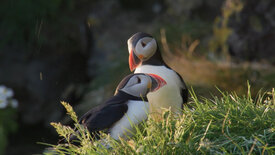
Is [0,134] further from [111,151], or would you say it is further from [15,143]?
[111,151]

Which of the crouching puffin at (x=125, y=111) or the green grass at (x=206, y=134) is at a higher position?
the crouching puffin at (x=125, y=111)

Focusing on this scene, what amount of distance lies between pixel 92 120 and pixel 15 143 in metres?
5.51

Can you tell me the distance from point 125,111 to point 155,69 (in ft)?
1.97

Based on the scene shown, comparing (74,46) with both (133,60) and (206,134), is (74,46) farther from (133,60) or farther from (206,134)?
(206,134)

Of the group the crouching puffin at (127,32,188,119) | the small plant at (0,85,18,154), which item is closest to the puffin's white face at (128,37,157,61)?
the crouching puffin at (127,32,188,119)

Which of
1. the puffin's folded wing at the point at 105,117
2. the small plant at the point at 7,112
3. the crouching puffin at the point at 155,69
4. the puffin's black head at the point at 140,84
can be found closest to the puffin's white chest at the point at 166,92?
the crouching puffin at the point at 155,69

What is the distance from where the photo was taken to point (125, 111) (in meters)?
2.43

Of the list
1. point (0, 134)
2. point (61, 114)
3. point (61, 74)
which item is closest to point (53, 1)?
point (61, 74)

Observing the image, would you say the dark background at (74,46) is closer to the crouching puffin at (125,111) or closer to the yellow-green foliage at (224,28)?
the yellow-green foliage at (224,28)

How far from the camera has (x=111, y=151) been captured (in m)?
→ 2.17

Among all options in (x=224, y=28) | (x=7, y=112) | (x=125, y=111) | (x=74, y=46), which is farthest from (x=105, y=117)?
(x=74, y=46)

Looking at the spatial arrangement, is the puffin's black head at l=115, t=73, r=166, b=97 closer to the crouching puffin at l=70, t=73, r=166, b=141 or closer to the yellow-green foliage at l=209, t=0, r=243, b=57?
the crouching puffin at l=70, t=73, r=166, b=141

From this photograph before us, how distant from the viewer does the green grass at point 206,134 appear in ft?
6.59

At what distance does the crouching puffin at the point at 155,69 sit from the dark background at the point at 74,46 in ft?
9.64
